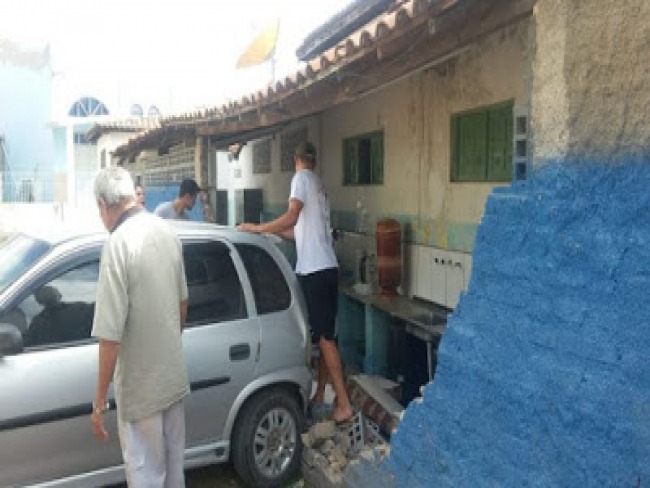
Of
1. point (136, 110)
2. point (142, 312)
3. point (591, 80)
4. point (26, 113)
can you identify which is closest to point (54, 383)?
point (142, 312)

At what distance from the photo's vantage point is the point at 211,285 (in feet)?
14.6

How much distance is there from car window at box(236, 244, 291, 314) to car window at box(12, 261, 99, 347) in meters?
1.02

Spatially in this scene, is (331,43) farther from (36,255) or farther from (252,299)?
(36,255)

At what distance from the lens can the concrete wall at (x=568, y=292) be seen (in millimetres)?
2303

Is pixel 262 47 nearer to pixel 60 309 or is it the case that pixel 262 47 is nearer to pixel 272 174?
pixel 272 174

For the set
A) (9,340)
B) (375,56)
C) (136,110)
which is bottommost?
(9,340)

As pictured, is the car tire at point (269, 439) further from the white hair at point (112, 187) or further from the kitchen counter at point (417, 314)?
the white hair at point (112, 187)

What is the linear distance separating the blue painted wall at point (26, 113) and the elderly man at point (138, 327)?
31007 mm

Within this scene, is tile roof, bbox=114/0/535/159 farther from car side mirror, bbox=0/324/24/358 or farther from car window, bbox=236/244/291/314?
car side mirror, bbox=0/324/24/358

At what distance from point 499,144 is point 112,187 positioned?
2831mm

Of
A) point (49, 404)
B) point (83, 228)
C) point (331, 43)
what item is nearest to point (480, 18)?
point (83, 228)

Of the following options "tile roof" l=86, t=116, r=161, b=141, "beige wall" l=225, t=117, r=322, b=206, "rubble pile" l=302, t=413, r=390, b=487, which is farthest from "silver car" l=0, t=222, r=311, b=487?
"tile roof" l=86, t=116, r=161, b=141

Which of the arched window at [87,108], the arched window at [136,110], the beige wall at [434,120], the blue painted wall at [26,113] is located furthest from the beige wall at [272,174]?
the blue painted wall at [26,113]

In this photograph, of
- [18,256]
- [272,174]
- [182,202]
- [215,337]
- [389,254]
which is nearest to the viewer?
[18,256]
